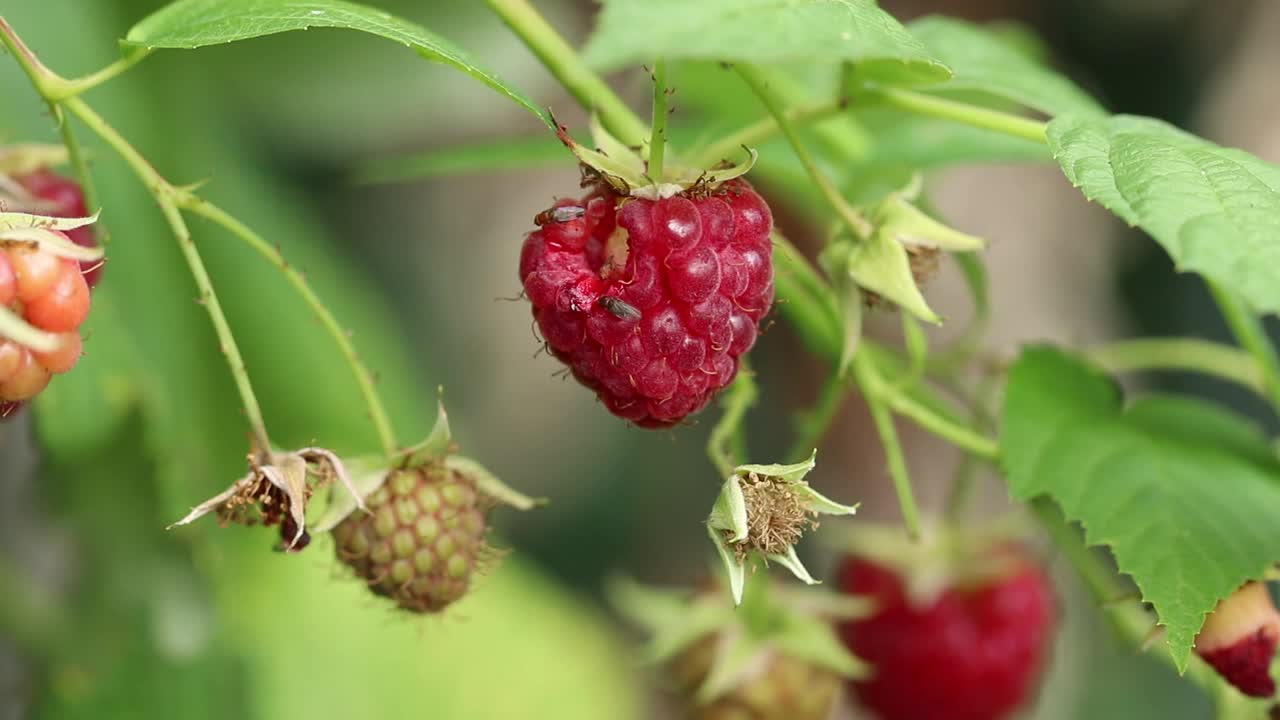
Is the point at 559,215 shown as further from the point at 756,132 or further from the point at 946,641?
the point at 946,641

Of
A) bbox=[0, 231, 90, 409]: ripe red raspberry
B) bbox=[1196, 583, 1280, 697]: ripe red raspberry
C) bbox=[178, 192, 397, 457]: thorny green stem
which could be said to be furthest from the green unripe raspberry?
bbox=[1196, 583, 1280, 697]: ripe red raspberry

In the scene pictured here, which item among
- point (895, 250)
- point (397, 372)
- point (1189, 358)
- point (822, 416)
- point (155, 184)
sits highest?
point (155, 184)

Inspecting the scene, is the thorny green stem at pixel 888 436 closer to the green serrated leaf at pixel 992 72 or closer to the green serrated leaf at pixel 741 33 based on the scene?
the green serrated leaf at pixel 992 72

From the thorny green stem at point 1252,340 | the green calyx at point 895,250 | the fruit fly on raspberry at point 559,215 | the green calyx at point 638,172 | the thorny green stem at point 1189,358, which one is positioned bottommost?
the thorny green stem at point 1189,358

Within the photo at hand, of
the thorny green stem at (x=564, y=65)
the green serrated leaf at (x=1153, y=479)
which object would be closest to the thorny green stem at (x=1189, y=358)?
the green serrated leaf at (x=1153, y=479)

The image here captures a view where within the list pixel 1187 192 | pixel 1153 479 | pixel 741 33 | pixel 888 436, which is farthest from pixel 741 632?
pixel 741 33

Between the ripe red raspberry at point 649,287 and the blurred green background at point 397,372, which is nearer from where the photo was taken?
the ripe red raspberry at point 649,287
